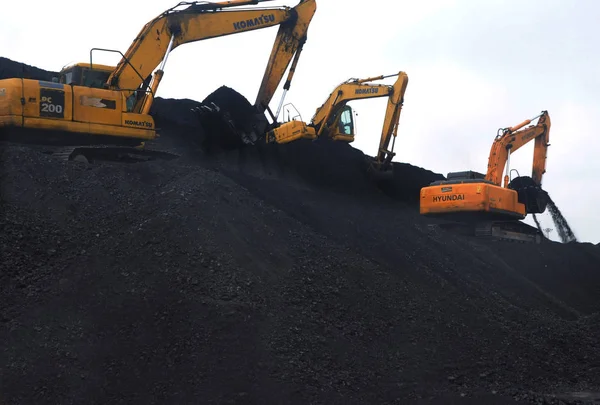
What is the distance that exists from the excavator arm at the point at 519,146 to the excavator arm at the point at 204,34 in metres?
6.99

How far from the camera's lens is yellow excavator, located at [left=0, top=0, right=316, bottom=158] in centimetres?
1409

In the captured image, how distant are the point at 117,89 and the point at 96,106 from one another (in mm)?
964

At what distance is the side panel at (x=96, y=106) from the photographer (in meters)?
14.6

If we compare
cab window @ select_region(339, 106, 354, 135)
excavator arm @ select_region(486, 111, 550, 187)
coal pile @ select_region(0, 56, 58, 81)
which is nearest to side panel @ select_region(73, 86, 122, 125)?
coal pile @ select_region(0, 56, 58, 81)

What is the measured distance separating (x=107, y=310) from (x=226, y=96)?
11037 mm

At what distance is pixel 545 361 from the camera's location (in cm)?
1091

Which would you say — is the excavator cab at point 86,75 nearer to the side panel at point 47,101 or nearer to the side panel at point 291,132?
the side panel at point 47,101

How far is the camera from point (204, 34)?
680 inches

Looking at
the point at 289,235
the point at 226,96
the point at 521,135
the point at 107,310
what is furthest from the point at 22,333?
the point at 521,135

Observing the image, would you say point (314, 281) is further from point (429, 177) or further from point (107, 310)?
point (429, 177)

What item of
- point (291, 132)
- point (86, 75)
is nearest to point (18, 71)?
point (86, 75)

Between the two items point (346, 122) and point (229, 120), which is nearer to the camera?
point (229, 120)

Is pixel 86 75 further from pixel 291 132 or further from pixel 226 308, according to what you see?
pixel 226 308

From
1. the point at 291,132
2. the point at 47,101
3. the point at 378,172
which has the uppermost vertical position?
the point at 47,101
